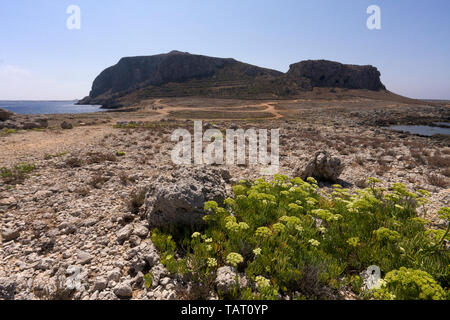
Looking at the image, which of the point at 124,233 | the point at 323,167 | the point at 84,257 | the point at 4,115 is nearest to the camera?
the point at 84,257

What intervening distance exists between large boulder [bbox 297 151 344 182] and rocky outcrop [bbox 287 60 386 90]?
4786 inches

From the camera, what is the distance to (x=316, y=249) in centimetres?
402

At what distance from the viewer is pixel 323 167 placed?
9156 mm

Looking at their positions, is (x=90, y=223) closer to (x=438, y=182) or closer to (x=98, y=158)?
(x=98, y=158)

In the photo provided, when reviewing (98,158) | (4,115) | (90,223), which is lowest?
(90,223)

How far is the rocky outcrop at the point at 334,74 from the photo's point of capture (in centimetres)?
11875

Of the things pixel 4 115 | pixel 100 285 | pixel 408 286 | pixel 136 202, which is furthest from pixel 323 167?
pixel 4 115

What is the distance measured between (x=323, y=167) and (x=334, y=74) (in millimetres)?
136880

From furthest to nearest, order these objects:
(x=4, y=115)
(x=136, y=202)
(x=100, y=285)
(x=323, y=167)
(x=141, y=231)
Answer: (x=4, y=115)
(x=323, y=167)
(x=136, y=202)
(x=141, y=231)
(x=100, y=285)

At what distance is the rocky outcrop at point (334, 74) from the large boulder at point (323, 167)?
122 meters
